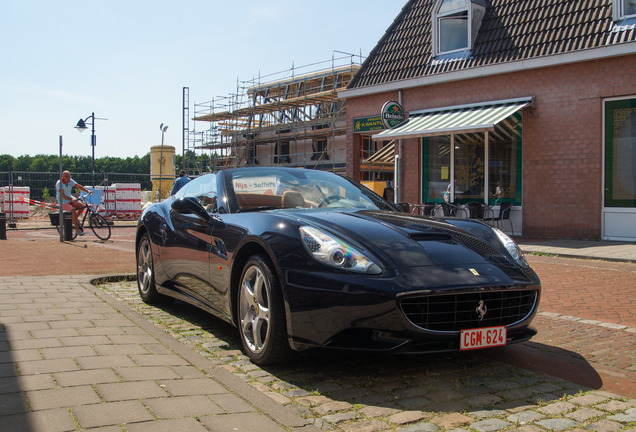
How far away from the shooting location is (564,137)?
14336mm

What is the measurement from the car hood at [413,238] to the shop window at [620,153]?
34.9 feet

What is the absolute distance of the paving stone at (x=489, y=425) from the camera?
9.56 feet

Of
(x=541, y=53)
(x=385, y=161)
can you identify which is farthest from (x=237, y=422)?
(x=385, y=161)

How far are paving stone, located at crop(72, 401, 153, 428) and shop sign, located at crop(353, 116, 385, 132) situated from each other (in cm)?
1665

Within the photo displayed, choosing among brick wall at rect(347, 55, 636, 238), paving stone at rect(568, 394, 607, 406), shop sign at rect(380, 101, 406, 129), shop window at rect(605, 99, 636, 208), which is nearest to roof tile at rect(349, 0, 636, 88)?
brick wall at rect(347, 55, 636, 238)

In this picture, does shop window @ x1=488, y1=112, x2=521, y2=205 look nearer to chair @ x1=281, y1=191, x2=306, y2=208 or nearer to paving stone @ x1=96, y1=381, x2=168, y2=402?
chair @ x1=281, y1=191, x2=306, y2=208

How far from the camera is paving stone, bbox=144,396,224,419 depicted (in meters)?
2.98

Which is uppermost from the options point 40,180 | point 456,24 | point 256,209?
point 456,24

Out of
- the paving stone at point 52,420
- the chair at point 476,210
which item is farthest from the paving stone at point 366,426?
the chair at point 476,210

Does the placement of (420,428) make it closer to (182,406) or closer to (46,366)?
(182,406)

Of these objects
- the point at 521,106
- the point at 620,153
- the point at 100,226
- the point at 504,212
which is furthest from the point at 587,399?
the point at 100,226

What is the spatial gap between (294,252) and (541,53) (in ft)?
42.8

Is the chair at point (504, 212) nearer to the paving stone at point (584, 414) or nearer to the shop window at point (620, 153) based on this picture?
the shop window at point (620, 153)

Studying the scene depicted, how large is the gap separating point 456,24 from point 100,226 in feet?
36.8
